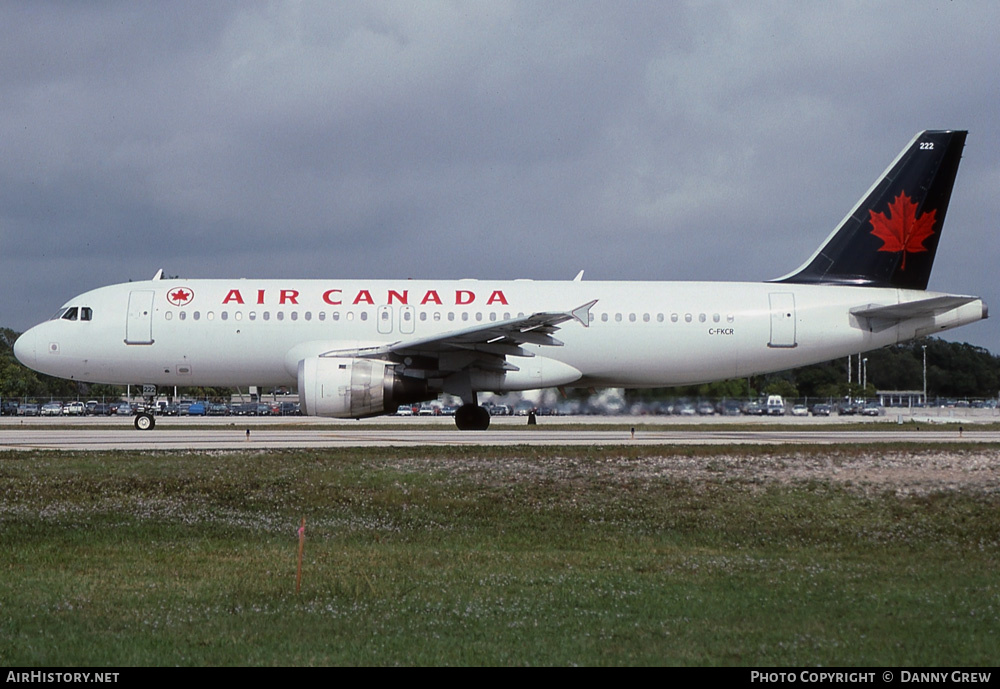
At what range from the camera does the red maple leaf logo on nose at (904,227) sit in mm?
28469

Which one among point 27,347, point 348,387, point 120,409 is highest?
point 27,347

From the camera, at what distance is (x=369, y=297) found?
2755 centimetres

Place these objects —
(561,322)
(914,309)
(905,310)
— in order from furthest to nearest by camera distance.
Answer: (905,310) < (914,309) < (561,322)

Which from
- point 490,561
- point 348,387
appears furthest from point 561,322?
point 490,561

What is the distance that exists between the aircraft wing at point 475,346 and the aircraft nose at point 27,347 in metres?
8.62

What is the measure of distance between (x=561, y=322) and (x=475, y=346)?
7.89ft

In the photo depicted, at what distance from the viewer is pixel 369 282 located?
28.2 metres

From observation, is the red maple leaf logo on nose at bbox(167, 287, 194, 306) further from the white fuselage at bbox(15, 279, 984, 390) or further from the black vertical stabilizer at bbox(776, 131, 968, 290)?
the black vertical stabilizer at bbox(776, 131, 968, 290)

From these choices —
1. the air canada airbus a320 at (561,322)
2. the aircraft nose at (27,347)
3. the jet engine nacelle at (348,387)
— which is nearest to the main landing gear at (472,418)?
the air canada airbus a320 at (561,322)

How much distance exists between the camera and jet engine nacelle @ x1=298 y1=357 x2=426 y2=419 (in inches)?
948

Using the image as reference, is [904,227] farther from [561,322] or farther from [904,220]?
[561,322]

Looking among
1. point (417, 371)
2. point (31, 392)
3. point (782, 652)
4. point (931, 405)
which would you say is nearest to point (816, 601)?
point (782, 652)

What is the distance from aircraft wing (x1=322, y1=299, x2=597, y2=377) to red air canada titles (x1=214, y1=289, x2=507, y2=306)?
55.3 inches

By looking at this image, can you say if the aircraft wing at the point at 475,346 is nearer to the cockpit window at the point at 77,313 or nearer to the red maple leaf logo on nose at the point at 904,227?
the cockpit window at the point at 77,313
